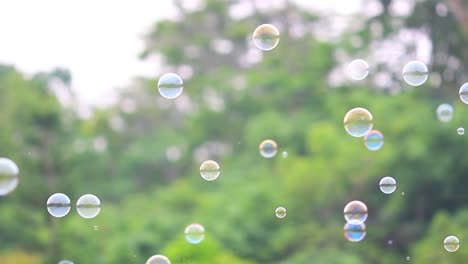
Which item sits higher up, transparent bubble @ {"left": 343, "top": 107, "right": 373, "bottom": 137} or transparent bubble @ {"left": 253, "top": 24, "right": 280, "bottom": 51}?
transparent bubble @ {"left": 253, "top": 24, "right": 280, "bottom": 51}

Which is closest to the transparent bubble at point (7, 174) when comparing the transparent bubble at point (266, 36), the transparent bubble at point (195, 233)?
the transparent bubble at point (195, 233)

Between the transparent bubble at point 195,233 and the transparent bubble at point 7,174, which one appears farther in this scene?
the transparent bubble at point 195,233

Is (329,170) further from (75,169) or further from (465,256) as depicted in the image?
(75,169)

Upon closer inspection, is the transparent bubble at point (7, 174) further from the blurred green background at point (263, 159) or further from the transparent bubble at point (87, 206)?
the blurred green background at point (263, 159)

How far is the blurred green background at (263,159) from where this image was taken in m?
9.31

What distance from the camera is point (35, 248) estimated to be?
1022 cm

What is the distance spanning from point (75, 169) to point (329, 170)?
385cm

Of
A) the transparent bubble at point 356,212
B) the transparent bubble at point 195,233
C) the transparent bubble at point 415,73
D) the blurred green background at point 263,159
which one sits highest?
the blurred green background at point 263,159

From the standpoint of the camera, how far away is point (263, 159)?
1159cm

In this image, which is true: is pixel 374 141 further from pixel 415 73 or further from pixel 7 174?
pixel 7 174

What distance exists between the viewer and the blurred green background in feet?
30.6

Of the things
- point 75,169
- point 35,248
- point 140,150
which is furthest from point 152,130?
point 35,248

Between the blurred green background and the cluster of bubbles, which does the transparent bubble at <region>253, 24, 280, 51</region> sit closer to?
the cluster of bubbles

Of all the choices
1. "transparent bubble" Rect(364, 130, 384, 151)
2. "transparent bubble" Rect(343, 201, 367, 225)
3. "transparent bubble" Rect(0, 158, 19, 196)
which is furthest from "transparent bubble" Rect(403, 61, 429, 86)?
"transparent bubble" Rect(0, 158, 19, 196)
